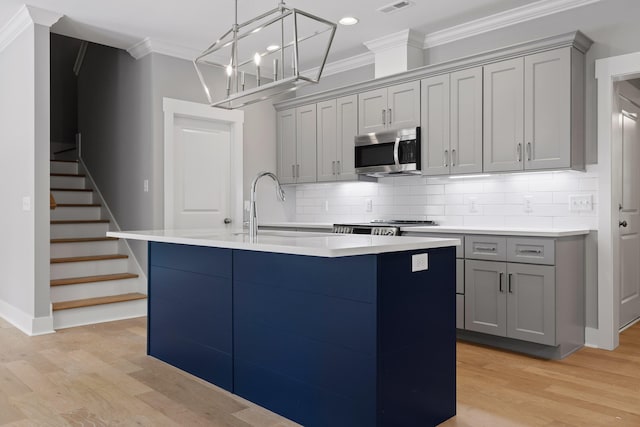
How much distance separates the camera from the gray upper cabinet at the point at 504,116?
3973 millimetres

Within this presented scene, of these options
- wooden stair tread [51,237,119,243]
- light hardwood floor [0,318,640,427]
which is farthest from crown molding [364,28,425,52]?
wooden stair tread [51,237,119,243]

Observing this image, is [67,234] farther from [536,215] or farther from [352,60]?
[536,215]

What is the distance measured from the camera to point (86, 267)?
5.24 meters

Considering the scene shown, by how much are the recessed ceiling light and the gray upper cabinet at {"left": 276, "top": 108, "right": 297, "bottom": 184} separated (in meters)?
1.51

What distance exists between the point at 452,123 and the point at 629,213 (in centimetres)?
172

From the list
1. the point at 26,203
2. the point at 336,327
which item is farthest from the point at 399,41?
the point at 26,203

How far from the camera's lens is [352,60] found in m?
5.52

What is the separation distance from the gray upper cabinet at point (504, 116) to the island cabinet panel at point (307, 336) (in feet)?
7.42

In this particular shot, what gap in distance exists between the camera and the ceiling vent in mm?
4094

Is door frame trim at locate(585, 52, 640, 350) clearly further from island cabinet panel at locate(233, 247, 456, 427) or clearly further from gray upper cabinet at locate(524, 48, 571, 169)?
island cabinet panel at locate(233, 247, 456, 427)

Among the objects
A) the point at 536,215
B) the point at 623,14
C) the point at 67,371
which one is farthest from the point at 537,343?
the point at 67,371

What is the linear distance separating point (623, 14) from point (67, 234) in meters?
5.55

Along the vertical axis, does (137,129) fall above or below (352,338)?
above

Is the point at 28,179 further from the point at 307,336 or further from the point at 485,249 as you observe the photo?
the point at 485,249
